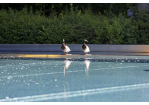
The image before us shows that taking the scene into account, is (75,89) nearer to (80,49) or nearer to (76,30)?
(80,49)

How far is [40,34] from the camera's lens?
26.5m

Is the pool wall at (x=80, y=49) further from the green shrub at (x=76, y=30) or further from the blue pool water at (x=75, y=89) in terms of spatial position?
the blue pool water at (x=75, y=89)

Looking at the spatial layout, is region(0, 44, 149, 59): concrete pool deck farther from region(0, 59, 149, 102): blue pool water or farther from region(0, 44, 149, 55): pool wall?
region(0, 59, 149, 102): blue pool water

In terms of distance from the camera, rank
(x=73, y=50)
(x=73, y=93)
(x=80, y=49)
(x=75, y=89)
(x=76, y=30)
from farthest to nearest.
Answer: (x=76, y=30) < (x=73, y=50) < (x=80, y=49) < (x=75, y=89) < (x=73, y=93)

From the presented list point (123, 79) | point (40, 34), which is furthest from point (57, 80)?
point (40, 34)

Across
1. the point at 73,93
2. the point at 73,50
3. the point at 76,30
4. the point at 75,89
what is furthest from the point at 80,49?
the point at 73,93

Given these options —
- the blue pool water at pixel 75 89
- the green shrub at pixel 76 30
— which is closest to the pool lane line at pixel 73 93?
the blue pool water at pixel 75 89

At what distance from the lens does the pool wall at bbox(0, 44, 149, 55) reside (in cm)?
2123

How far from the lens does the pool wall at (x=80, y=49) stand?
21.2 meters

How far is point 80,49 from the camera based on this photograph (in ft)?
73.3

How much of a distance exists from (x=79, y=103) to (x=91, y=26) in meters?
19.7

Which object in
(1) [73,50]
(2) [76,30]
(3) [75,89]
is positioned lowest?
(1) [73,50]

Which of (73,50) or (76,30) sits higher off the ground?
(76,30)

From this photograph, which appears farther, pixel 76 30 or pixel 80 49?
pixel 76 30
